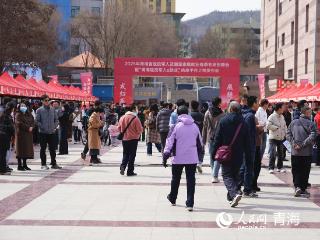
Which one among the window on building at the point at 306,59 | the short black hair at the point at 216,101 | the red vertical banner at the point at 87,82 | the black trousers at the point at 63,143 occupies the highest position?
the window on building at the point at 306,59

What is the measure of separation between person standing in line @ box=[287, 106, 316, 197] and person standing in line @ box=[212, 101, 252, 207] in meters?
1.35

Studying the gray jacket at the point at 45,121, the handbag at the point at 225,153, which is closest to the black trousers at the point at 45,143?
the gray jacket at the point at 45,121

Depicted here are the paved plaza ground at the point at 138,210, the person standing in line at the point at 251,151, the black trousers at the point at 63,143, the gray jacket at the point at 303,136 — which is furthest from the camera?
the black trousers at the point at 63,143

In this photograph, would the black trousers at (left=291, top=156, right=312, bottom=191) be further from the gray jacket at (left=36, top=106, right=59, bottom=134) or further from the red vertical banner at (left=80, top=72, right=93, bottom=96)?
the red vertical banner at (left=80, top=72, right=93, bottom=96)

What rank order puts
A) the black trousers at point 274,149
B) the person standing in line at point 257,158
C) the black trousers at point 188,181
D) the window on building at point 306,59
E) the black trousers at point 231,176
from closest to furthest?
1. the black trousers at point 188,181
2. the black trousers at point 231,176
3. the person standing in line at point 257,158
4. the black trousers at point 274,149
5. the window on building at point 306,59

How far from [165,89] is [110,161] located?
46.9 meters

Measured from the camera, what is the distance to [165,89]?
206ft

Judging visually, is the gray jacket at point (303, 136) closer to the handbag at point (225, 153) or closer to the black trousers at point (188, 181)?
the handbag at point (225, 153)

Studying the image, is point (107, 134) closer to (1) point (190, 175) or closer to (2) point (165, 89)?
(1) point (190, 175)

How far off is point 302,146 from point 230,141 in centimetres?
165

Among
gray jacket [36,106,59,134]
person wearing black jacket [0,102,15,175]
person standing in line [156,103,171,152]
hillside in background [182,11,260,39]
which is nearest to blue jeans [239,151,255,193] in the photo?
person standing in line [156,103,171,152]

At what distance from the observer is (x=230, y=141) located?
9117 mm

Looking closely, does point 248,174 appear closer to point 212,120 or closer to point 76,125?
point 212,120

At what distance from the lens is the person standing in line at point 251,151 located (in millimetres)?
9703
